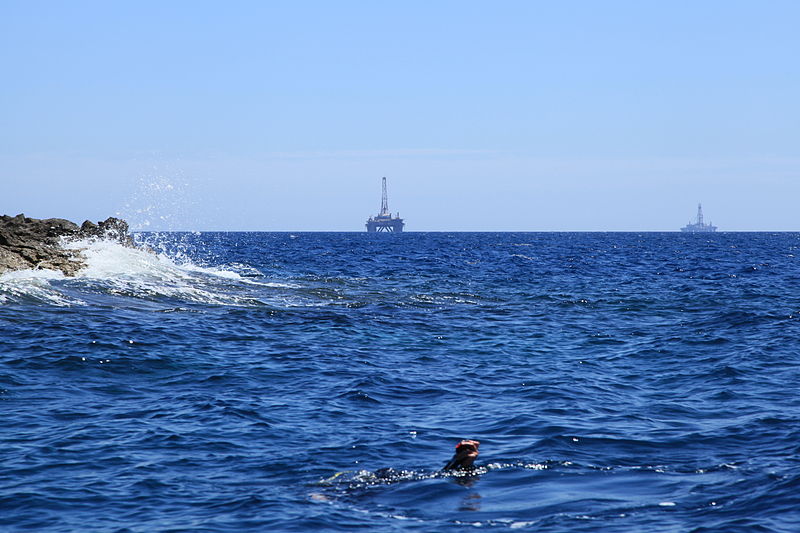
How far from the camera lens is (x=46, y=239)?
121ft

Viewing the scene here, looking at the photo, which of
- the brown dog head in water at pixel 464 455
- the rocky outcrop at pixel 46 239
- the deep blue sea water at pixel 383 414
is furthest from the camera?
the rocky outcrop at pixel 46 239

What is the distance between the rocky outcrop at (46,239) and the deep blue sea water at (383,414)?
1997 millimetres

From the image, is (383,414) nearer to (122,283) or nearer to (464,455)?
(464,455)

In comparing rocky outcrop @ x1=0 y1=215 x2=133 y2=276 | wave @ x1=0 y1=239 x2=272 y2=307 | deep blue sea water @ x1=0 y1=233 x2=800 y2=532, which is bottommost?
deep blue sea water @ x1=0 y1=233 x2=800 y2=532

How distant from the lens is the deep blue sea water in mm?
10023

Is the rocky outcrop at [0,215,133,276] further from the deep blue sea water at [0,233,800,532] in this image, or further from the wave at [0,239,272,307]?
the deep blue sea water at [0,233,800,532]

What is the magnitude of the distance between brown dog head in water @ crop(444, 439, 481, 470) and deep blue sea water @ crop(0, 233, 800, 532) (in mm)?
178

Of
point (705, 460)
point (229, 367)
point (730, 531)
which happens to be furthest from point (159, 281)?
point (730, 531)

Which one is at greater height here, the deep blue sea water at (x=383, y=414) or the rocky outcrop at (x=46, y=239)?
the rocky outcrop at (x=46, y=239)

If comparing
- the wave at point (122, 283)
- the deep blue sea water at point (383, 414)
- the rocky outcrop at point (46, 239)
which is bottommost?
the deep blue sea water at point (383, 414)

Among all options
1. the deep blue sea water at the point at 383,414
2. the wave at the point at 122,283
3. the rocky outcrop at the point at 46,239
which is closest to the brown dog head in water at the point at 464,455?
the deep blue sea water at the point at 383,414

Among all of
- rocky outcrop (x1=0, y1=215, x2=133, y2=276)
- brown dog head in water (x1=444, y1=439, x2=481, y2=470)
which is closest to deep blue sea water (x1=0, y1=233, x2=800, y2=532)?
brown dog head in water (x1=444, y1=439, x2=481, y2=470)

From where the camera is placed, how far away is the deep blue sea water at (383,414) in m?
10.0

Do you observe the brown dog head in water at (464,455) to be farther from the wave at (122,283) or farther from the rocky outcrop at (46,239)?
the rocky outcrop at (46,239)
